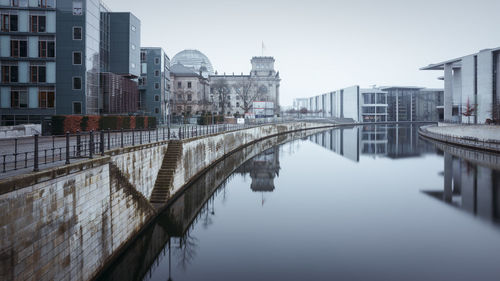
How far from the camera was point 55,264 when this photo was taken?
9094mm

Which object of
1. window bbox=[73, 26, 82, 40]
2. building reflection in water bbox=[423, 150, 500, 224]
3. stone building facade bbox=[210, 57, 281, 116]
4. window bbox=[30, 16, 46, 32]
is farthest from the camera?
stone building facade bbox=[210, 57, 281, 116]

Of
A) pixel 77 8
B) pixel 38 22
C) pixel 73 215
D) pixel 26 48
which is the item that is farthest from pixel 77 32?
pixel 73 215

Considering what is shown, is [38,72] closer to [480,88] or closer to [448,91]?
[480,88]

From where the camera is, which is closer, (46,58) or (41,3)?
(41,3)

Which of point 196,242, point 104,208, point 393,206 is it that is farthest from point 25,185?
point 393,206

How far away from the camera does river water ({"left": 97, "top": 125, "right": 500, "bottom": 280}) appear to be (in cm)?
1353

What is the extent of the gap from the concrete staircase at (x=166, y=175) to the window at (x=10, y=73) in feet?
86.5

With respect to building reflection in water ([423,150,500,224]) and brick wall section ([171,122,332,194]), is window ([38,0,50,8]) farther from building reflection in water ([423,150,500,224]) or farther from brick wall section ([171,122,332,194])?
building reflection in water ([423,150,500,224])

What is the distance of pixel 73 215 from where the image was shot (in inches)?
404

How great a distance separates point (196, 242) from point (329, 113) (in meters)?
189

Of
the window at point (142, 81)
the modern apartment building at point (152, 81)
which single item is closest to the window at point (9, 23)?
the modern apartment building at point (152, 81)

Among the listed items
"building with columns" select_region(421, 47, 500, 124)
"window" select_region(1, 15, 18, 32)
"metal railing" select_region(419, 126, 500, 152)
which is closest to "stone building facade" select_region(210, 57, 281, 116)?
"building with columns" select_region(421, 47, 500, 124)

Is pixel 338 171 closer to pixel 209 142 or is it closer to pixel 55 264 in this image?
pixel 209 142

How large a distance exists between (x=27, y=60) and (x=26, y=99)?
4.09 metres
